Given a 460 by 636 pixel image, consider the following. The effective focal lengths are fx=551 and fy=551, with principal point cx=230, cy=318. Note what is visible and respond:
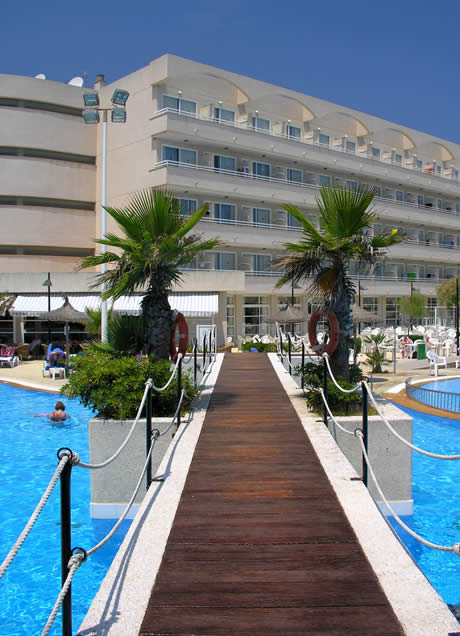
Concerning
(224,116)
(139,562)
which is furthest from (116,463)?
(224,116)

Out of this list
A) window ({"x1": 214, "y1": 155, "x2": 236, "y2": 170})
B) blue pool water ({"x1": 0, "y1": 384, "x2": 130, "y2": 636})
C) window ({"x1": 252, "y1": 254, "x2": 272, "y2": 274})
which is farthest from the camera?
window ({"x1": 252, "y1": 254, "x2": 272, "y2": 274})

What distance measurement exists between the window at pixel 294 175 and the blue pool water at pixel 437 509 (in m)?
31.4

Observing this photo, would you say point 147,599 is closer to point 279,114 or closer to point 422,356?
point 422,356

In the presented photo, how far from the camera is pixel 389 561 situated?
15.4 feet

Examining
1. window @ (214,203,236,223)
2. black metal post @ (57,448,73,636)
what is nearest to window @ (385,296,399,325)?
window @ (214,203,236,223)

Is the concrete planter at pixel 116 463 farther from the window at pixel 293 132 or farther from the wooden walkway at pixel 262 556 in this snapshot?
the window at pixel 293 132

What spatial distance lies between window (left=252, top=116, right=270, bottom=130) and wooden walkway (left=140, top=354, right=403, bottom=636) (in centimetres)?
3717

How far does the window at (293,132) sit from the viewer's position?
43.3 meters

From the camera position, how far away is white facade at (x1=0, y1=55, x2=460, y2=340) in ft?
119

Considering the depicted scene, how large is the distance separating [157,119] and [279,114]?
11.9 m

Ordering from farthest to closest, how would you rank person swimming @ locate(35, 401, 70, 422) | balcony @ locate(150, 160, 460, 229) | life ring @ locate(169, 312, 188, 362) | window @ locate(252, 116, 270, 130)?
window @ locate(252, 116, 270, 130)
balcony @ locate(150, 160, 460, 229)
person swimming @ locate(35, 401, 70, 422)
life ring @ locate(169, 312, 188, 362)

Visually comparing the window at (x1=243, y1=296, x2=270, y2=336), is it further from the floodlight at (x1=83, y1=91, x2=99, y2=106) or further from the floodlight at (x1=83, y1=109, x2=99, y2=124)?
the floodlight at (x1=83, y1=91, x2=99, y2=106)

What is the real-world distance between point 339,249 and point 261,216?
3151cm

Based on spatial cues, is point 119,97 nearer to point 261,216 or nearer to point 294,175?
point 261,216
